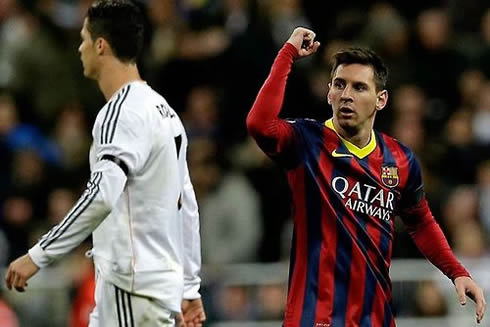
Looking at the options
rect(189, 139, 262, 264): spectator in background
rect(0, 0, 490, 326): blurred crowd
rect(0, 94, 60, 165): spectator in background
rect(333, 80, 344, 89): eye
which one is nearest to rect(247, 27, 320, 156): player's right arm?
rect(333, 80, 344, 89): eye

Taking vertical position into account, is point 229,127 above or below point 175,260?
above

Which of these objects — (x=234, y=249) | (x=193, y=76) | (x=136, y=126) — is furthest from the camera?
(x=193, y=76)

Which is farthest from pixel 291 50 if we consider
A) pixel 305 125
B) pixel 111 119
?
pixel 111 119

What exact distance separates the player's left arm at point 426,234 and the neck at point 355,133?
31 centimetres

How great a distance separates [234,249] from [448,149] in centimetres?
208

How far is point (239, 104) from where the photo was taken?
522 inches

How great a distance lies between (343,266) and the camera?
689 cm

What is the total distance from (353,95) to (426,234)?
905 mm

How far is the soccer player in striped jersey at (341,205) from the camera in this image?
22.6 ft

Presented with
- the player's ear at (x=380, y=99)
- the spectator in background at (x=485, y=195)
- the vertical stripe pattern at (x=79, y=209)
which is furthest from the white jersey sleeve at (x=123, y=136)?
the spectator in background at (x=485, y=195)

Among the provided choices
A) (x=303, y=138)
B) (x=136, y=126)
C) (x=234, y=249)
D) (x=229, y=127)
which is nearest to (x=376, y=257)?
(x=303, y=138)

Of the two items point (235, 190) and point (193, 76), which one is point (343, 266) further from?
point (193, 76)

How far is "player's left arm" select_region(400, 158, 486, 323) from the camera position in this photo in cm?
717

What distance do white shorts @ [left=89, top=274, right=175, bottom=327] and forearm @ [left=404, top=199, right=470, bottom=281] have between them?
137 cm
